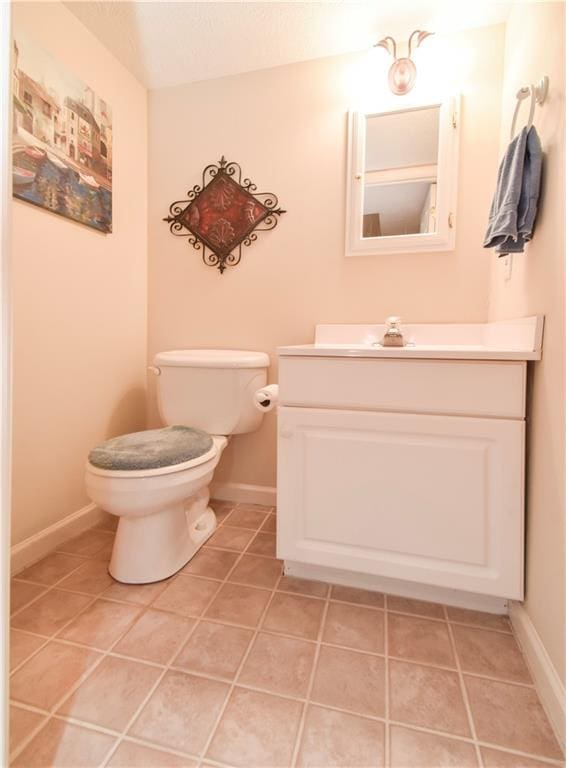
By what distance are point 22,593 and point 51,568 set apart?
14 centimetres

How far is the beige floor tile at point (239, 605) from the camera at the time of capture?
Answer: 41.1 inches

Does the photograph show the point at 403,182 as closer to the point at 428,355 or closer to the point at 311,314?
the point at 311,314

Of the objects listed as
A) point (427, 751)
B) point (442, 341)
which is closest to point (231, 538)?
point (427, 751)

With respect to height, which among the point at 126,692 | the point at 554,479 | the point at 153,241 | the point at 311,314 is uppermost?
the point at 153,241

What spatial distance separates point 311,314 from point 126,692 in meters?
1.38

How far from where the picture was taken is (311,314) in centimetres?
166

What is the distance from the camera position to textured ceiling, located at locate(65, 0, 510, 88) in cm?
136

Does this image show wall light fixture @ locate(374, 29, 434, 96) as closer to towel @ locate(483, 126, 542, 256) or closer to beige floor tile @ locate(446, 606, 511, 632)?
towel @ locate(483, 126, 542, 256)

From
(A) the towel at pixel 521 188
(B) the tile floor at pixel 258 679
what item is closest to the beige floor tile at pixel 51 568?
(B) the tile floor at pixel 258 679

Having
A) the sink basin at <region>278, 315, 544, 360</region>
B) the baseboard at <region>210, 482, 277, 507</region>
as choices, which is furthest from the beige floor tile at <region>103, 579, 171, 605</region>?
the sink basin at <region>278, 315, 544, 360</region>

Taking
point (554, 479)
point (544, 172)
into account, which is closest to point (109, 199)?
point (544, 172)

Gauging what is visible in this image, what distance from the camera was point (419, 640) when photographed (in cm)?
97

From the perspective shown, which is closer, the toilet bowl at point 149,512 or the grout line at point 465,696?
the grout line at point 465,696

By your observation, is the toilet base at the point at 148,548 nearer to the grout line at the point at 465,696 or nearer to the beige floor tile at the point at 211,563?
the beige floor tile at the point at 211,563
